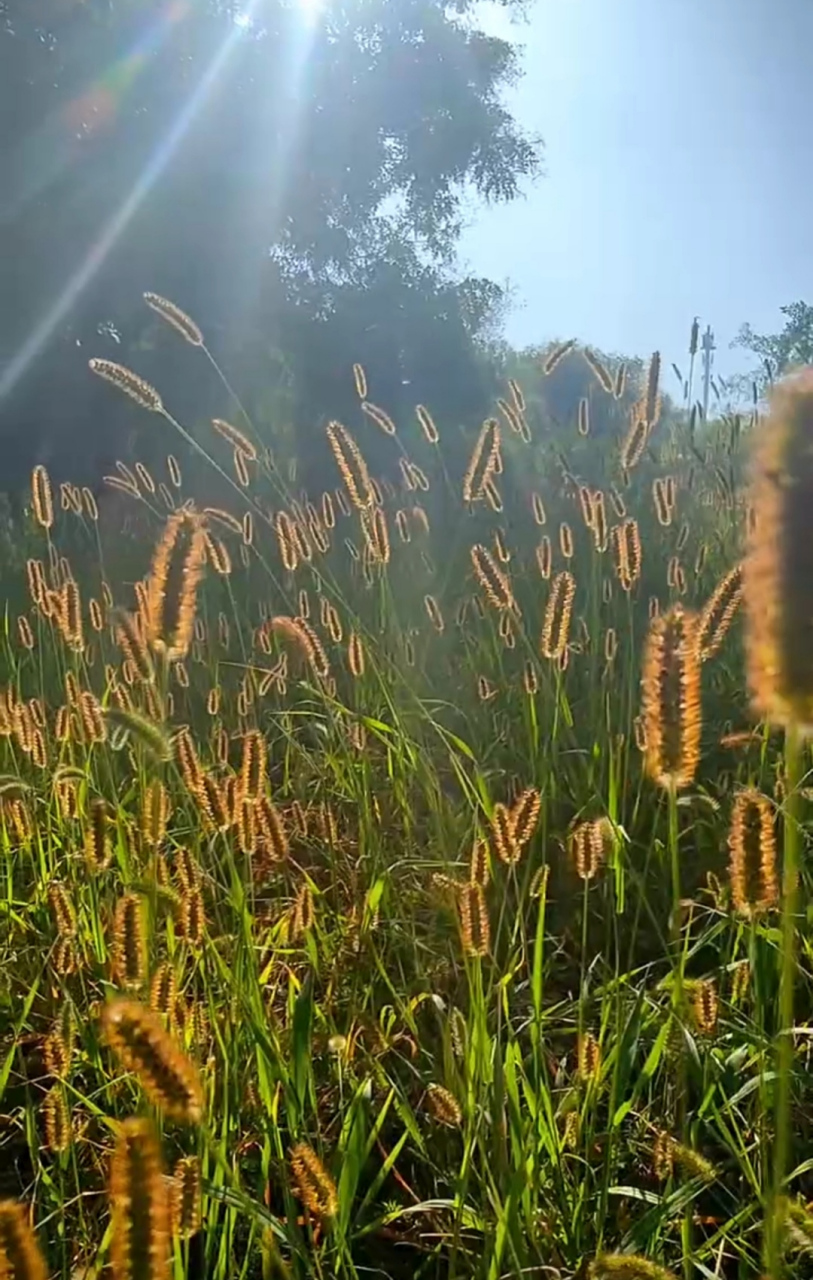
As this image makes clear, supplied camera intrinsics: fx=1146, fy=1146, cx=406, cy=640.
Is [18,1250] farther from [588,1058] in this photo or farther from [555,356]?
[555,356]

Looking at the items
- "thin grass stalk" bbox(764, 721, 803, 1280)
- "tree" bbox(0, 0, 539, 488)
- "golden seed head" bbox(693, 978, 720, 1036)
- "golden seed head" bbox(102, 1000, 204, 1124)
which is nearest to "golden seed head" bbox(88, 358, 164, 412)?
"golden seed head" bbox(693, 978, 720, 1036)

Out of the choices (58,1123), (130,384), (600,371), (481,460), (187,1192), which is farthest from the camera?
(600,371)

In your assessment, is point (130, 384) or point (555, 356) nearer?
point (130, 384)

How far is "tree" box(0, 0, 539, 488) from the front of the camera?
11688 mm

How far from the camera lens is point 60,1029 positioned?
1098 mm

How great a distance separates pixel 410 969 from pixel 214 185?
1226cm

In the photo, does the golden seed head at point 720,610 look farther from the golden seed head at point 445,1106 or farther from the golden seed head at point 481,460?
the golden seed head at point 481,460

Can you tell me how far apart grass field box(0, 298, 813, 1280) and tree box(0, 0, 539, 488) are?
33.5ft

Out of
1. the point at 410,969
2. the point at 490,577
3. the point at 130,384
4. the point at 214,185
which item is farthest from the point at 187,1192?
the point at 214,185

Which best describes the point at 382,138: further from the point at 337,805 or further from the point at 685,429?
the point at 337,805

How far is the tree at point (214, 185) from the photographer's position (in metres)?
11.7

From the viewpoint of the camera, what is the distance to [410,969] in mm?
1602

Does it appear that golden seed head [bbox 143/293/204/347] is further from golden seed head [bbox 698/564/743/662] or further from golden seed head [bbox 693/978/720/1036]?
golden seed head [bbox 693/978/720/1036]

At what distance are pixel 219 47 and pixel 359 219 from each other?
2669mm
